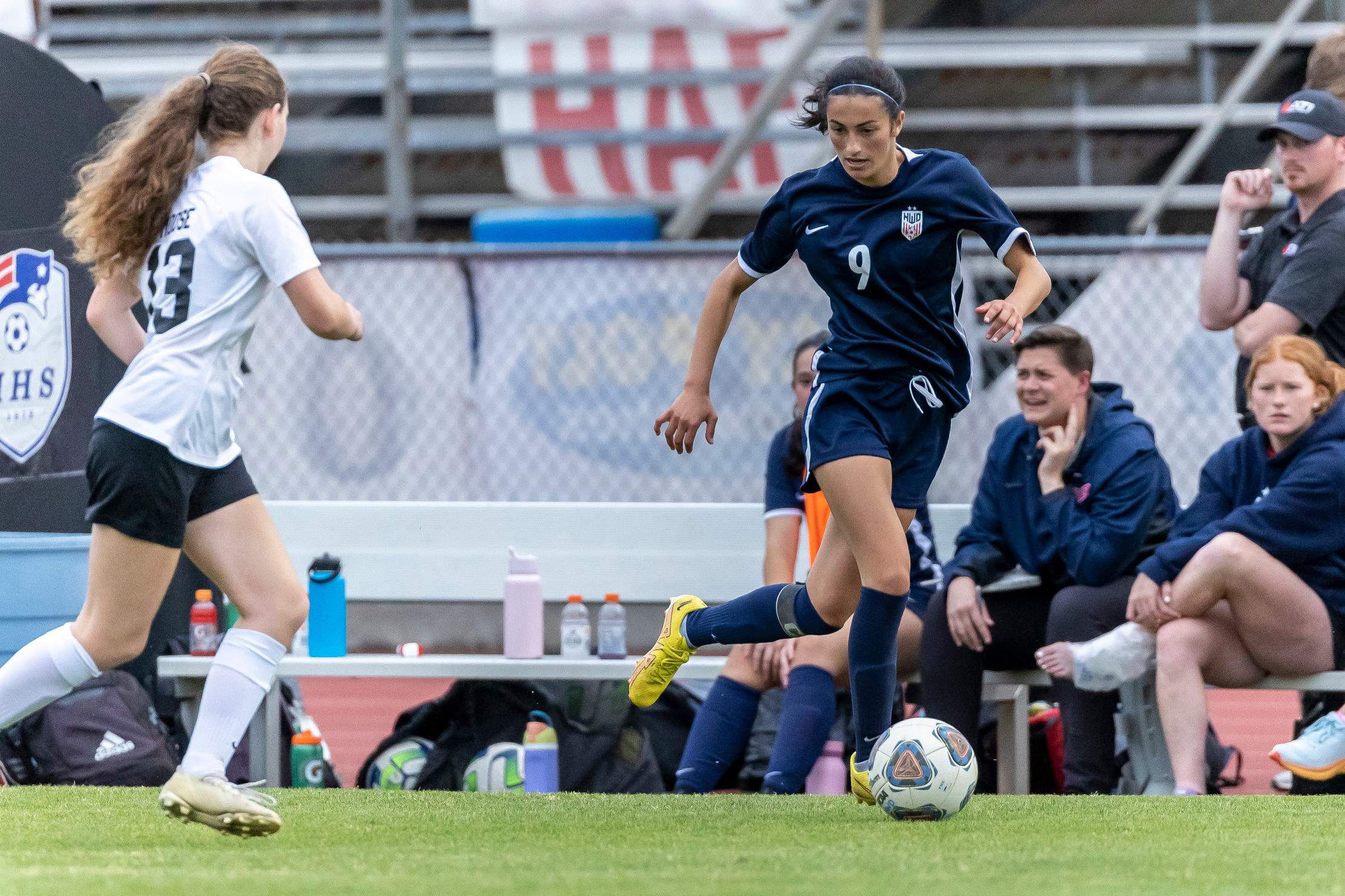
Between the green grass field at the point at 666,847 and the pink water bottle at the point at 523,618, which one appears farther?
the pink water bottle at the point at 523,618

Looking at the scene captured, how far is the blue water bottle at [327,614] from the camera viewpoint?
5344mm

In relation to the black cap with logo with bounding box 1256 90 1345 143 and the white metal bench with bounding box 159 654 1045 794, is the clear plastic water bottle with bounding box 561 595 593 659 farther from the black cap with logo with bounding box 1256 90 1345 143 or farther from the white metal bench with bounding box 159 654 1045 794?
the black cap with logo with bounding box 1256 90 1345 143

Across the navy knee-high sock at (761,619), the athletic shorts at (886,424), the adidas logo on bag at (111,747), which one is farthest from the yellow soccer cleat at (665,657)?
the adidas logo on bag at (111,747)

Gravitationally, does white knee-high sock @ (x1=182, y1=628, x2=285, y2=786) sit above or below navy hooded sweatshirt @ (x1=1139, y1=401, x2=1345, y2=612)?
below

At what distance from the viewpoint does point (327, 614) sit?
536 cm

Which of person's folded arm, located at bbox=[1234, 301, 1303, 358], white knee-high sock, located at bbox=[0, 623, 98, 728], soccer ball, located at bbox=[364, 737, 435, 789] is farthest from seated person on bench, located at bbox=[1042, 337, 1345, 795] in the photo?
white knee-high sock, located at bbox=[0, 623, 98, 728]

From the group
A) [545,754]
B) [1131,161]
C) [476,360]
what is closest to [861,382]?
[545,754]

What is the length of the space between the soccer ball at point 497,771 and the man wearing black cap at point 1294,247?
2.70 metres

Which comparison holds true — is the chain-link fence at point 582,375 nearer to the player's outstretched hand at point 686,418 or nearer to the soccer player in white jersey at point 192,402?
the player's outstretched hand at point 686,418

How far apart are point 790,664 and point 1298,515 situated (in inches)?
62.8

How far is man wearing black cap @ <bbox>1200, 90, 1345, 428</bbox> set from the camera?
15.7 ft

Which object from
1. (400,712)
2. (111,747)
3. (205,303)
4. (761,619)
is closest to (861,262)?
(761,619)

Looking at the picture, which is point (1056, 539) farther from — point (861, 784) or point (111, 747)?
point (111, 747)

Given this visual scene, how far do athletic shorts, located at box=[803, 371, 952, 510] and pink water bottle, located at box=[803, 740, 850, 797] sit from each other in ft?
4.59
